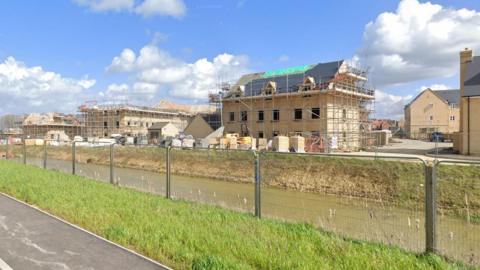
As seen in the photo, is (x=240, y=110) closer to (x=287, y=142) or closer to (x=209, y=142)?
(x=209, y=142)

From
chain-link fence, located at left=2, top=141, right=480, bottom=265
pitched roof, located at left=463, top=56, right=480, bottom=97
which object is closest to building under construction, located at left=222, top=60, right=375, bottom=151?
pitched roof, located at left=463, top=56, right=480, bottom=97

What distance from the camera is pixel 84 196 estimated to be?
9859 mm

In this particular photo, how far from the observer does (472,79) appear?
92.4 ft

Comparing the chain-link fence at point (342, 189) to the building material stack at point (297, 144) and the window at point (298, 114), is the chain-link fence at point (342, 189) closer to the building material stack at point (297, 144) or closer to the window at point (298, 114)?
the building material stack at point (297, 144)

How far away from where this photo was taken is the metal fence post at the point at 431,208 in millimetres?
5285

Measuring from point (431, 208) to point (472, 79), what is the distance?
91.0ft

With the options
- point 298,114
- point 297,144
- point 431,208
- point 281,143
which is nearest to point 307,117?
point 298,114

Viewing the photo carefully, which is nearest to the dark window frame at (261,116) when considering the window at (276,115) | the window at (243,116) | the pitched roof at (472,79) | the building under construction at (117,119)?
the window at (276,115)

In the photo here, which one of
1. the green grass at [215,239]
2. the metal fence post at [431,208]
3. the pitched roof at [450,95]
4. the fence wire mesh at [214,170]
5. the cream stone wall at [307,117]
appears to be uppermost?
the pitched roof at [450,95]

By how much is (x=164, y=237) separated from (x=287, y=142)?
28.1 metres

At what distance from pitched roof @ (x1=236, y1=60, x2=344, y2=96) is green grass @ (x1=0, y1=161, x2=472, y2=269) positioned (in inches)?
1290

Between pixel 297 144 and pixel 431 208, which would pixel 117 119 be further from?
pixel 431 208

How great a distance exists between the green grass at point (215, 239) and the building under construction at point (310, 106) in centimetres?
Answer: 2722

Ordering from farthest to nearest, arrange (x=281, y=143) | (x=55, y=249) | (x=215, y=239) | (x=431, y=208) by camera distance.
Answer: (x=281, y=143), (x=215, y=239), (x=55, y=249), (x=431, y=208)
